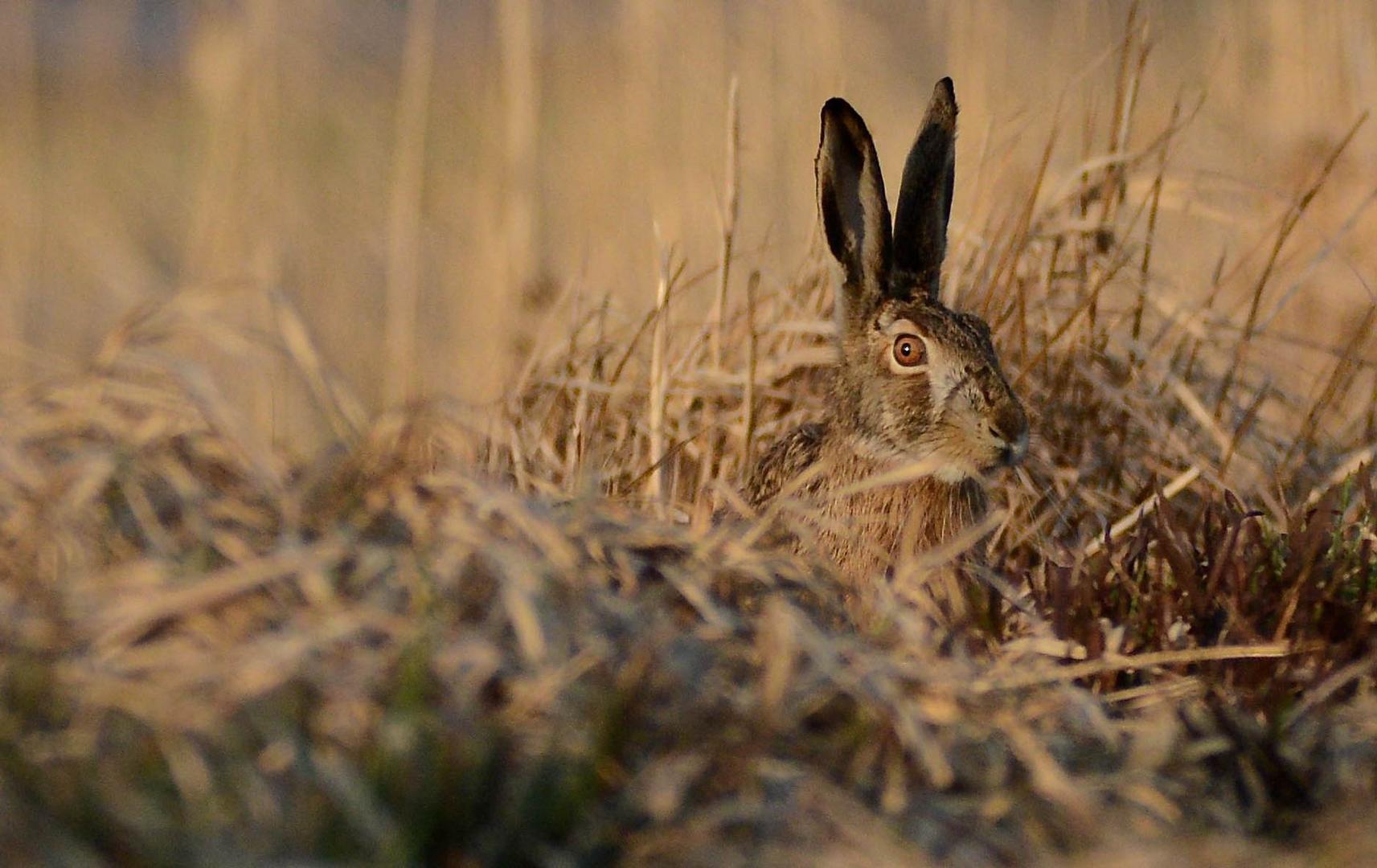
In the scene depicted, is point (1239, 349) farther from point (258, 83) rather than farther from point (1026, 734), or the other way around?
point (258, 83)

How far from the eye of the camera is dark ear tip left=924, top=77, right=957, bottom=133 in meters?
4.04

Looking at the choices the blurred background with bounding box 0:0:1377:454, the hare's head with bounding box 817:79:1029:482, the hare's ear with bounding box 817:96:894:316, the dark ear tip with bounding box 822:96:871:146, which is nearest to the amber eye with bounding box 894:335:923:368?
the hare's head with bounding box 817:79:1029:482

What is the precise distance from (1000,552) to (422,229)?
539cm

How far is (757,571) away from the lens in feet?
8.97

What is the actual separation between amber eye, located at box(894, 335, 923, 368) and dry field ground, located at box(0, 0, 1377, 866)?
0.38 metres

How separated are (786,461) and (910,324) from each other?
50 cm

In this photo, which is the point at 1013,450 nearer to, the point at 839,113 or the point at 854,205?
the point at 854,205

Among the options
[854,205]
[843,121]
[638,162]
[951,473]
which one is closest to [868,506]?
[951,473]

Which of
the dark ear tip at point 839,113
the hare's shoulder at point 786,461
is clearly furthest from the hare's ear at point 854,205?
the hare's shoulder at point 786,461

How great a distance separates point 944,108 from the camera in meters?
4.05

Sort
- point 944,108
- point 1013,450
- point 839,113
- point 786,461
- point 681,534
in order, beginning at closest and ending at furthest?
point 681,534 < point 1013,450 < point 839,113 < point 944,108 < point 786,461

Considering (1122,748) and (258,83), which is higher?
(258,83)

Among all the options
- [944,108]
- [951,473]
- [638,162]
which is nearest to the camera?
[951,473]

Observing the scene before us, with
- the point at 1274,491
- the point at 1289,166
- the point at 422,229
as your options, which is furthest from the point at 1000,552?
the point at 422,229
